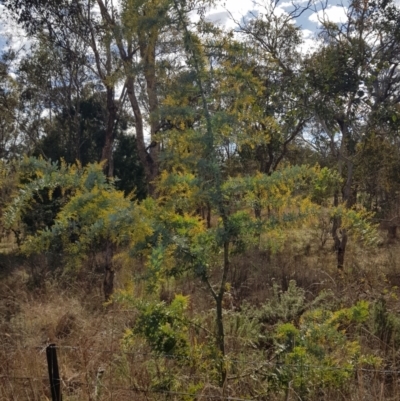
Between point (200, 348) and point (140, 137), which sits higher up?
point (140, 137)

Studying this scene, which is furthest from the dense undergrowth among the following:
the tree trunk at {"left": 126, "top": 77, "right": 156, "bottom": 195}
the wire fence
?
the tree trunk at {"left": 126, "top": 77, "right": 156, "bottom": 195}

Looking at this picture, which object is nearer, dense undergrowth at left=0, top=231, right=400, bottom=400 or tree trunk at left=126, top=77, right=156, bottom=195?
dense undergrowth at left=0, top=231, right=400, bottom=400

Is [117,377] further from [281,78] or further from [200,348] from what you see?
[281,78]

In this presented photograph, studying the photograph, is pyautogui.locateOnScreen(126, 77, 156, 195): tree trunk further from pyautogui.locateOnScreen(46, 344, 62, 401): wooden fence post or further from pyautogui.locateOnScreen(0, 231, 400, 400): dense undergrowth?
pyautogui.locateOnScreen(46, 344, 62, 401): wooden fence post

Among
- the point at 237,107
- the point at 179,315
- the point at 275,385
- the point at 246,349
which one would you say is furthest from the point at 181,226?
the point at 246,349

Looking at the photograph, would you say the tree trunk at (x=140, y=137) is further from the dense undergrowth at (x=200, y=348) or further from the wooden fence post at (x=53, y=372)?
the wooden fence post at (x=53, y=372)

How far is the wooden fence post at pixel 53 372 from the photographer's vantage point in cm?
316

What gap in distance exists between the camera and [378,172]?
13609mm

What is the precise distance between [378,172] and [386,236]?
1.86m

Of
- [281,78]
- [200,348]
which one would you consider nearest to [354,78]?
[281,78]

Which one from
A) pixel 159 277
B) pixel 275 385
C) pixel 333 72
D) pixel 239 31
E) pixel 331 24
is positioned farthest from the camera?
pixel 239 31

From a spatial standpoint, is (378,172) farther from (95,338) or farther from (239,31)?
(95,338)

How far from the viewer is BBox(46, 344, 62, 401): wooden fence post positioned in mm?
3164

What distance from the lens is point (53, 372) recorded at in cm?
324
